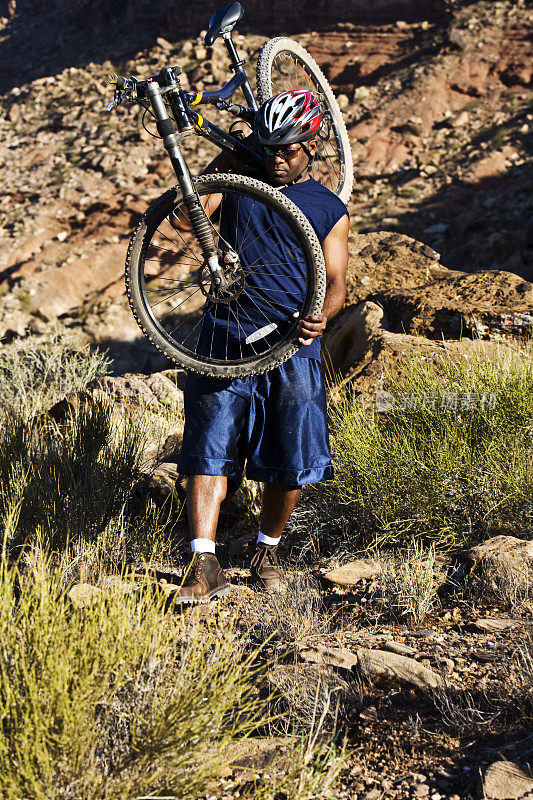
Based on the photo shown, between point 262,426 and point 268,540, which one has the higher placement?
point 262,426

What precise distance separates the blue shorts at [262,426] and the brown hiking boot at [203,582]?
0.37 meters

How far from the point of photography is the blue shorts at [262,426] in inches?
125

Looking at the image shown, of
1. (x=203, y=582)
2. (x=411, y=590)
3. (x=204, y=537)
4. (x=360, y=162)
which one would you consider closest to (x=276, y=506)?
(x=204, y=537)

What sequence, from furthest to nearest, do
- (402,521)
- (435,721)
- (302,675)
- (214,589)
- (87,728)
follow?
(402,521) < (214,589) < (302,675) < (435,721) < (87,728)

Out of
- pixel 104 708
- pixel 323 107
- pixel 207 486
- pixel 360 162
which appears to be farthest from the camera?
pixel 360 162

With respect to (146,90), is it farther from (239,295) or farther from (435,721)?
(435,721)

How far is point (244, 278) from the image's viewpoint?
10.4 ft

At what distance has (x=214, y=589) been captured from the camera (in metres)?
3.02

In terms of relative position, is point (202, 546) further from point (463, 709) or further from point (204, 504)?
point (463, 709)

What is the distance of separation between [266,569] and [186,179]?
5.74ft

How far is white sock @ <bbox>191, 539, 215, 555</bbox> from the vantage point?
10.1ft

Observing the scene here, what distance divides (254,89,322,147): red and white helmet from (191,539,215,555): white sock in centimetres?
168

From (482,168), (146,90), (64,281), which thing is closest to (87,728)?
(146,90)

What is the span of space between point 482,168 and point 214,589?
15118 millimetres
